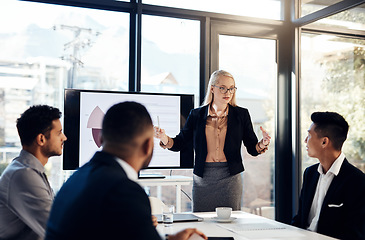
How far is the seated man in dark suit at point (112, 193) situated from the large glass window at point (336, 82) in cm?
318

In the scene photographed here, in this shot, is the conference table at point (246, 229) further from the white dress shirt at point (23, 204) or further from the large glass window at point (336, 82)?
the large glass window at point (336, 82)

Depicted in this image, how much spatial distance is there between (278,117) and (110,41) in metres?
1.97

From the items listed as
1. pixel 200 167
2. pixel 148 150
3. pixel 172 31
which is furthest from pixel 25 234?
pixel 172 31

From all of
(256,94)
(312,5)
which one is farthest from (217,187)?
(312,5)

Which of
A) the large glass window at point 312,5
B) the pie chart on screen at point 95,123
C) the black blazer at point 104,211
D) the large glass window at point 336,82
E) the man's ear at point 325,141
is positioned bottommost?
the black blazer at point 104,211

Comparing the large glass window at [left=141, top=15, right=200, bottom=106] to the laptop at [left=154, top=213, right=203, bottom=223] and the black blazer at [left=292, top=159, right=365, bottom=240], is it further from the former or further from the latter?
the black blazer at [left=292, top=159, right=365, bottom=240]

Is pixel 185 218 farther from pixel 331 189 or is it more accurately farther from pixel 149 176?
pixel 149 176

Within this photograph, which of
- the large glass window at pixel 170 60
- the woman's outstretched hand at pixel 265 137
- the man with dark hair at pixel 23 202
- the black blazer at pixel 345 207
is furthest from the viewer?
the large glass window at pixel 170 60

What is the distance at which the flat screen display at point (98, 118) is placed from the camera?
12.1ft

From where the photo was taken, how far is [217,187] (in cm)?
310

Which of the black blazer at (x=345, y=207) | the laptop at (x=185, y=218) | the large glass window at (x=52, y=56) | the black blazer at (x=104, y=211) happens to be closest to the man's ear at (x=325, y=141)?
the black blazer at (x=345, y=207)

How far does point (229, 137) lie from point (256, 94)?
5.22 ft

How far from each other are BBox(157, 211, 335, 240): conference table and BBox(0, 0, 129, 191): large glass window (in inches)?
81.0

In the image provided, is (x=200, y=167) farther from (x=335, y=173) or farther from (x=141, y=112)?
(x=141, y=112)
